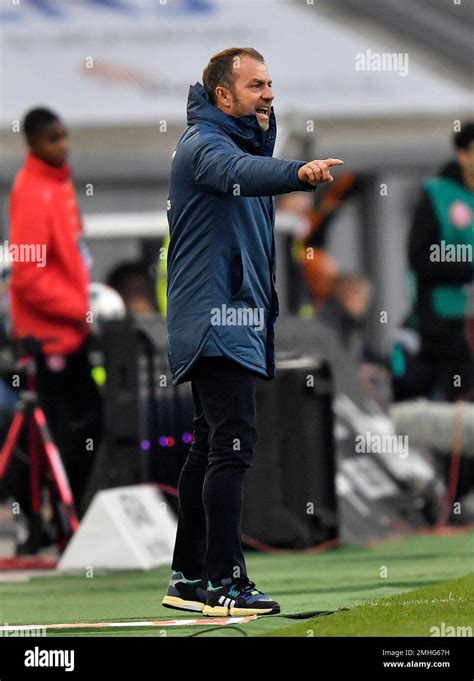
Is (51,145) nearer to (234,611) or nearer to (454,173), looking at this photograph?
(454,173)

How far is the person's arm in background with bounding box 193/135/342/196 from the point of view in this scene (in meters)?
6.85

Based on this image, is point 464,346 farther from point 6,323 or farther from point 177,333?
point 177,333

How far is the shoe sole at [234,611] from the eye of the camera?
284 inches

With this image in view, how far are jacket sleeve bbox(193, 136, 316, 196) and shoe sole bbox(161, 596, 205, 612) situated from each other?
1.53 meters

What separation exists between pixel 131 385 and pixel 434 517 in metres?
2.60

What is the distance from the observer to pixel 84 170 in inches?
798

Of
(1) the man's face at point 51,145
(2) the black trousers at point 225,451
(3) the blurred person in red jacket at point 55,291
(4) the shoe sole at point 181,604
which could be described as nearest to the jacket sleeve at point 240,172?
(2) the black trousers at point 225,451

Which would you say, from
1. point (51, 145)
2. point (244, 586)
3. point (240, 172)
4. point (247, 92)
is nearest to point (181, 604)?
point (244, 586)

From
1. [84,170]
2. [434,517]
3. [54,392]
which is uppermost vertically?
[84,170]

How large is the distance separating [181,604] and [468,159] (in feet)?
19.6

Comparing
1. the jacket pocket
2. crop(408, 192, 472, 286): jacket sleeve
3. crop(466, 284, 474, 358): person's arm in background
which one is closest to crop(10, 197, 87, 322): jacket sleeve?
crop(408, 192, 472, 286): jacket sleeve

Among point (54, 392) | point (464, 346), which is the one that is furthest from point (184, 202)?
point (464, 346)

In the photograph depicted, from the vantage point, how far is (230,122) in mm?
7383

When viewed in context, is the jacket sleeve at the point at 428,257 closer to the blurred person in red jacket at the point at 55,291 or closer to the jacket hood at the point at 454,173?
the jacket hood at the point at 454,173
